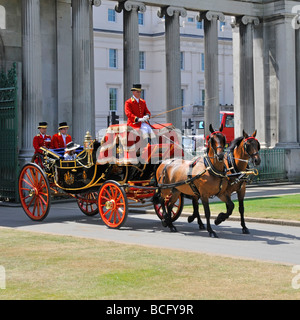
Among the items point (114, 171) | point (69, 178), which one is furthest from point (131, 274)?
point (69, 178)

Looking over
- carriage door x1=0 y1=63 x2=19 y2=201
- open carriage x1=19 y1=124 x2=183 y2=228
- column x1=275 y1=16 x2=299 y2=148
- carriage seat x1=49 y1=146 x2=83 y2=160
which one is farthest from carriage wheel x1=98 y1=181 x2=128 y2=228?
column x1=275 y1=16 x2=299 y2=148

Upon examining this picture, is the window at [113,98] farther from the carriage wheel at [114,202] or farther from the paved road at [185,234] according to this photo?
the carriage wheel at [114,202]

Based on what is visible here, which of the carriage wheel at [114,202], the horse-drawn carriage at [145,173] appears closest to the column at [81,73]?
the horse-drawn carriage at [145,173]

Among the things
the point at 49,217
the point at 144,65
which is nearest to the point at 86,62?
the point at 49,217

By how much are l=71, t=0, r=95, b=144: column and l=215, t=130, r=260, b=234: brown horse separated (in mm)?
12046

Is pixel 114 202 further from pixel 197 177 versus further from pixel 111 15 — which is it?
pixel 111 15

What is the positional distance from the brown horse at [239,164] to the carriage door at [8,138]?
10.6 metres

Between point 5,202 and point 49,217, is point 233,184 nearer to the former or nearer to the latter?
point 49,217

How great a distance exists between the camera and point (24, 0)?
26.4 metres

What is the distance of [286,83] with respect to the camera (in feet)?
117

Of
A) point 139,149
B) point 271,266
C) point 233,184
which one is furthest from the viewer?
point 139,149

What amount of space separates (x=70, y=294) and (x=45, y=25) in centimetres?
2072
